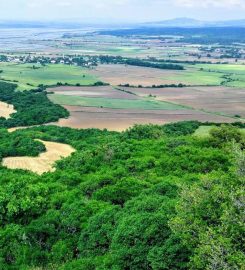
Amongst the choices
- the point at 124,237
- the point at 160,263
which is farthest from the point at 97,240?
the point at 160,263

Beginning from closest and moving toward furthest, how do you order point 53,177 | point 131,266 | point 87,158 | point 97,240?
point 131,266
point 97,240
point 53,177
point 87,158

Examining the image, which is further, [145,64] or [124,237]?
[145,64]

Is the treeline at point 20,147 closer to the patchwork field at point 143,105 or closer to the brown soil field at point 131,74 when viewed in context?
the patchwork field at point 143,105

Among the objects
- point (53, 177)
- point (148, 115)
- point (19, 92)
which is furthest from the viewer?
point (19, 92)

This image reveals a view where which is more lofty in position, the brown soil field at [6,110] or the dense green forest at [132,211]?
the dense green forest at [132,211]

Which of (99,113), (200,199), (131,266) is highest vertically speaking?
(200,199)

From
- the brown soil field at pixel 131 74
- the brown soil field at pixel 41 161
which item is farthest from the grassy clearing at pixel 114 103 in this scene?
the brown soil field at pixel 41 161

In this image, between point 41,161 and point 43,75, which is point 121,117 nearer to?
point 41,161

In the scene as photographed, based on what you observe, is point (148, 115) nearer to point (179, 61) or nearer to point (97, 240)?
point (97, 240)
